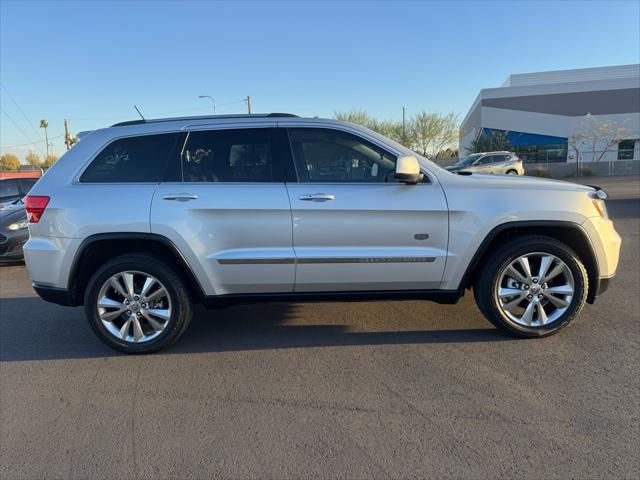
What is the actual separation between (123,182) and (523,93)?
4883cm

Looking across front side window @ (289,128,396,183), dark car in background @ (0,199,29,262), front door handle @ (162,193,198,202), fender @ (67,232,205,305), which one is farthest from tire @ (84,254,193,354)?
dark car in background @ (0,199,29,262)

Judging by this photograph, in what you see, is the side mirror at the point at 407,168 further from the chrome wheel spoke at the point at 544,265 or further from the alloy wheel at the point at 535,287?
the chrome wheel spoke at the point at 544,265

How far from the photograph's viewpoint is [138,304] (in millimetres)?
3764

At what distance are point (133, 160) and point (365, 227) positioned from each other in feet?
6.73

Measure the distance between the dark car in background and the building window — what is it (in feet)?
156

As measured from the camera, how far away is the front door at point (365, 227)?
3615mm

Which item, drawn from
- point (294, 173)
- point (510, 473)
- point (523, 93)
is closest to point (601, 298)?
point (510, 473)

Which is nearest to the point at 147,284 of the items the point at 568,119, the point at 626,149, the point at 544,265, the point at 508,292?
the point at 508,292

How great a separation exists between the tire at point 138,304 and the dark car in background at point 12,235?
488cm

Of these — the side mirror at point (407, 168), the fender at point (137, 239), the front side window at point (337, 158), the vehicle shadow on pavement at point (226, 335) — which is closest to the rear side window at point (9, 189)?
the vehicle shadow on pavement at point (226, 335)

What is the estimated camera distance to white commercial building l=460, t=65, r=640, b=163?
4150cm

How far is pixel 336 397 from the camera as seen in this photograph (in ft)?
10.0

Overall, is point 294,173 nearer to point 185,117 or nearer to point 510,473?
point 185,117

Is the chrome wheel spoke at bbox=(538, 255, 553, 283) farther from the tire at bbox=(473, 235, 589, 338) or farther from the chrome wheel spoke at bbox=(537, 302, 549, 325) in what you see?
the chrome wheel spoke at bbox=(537, 302, 549, 325)
